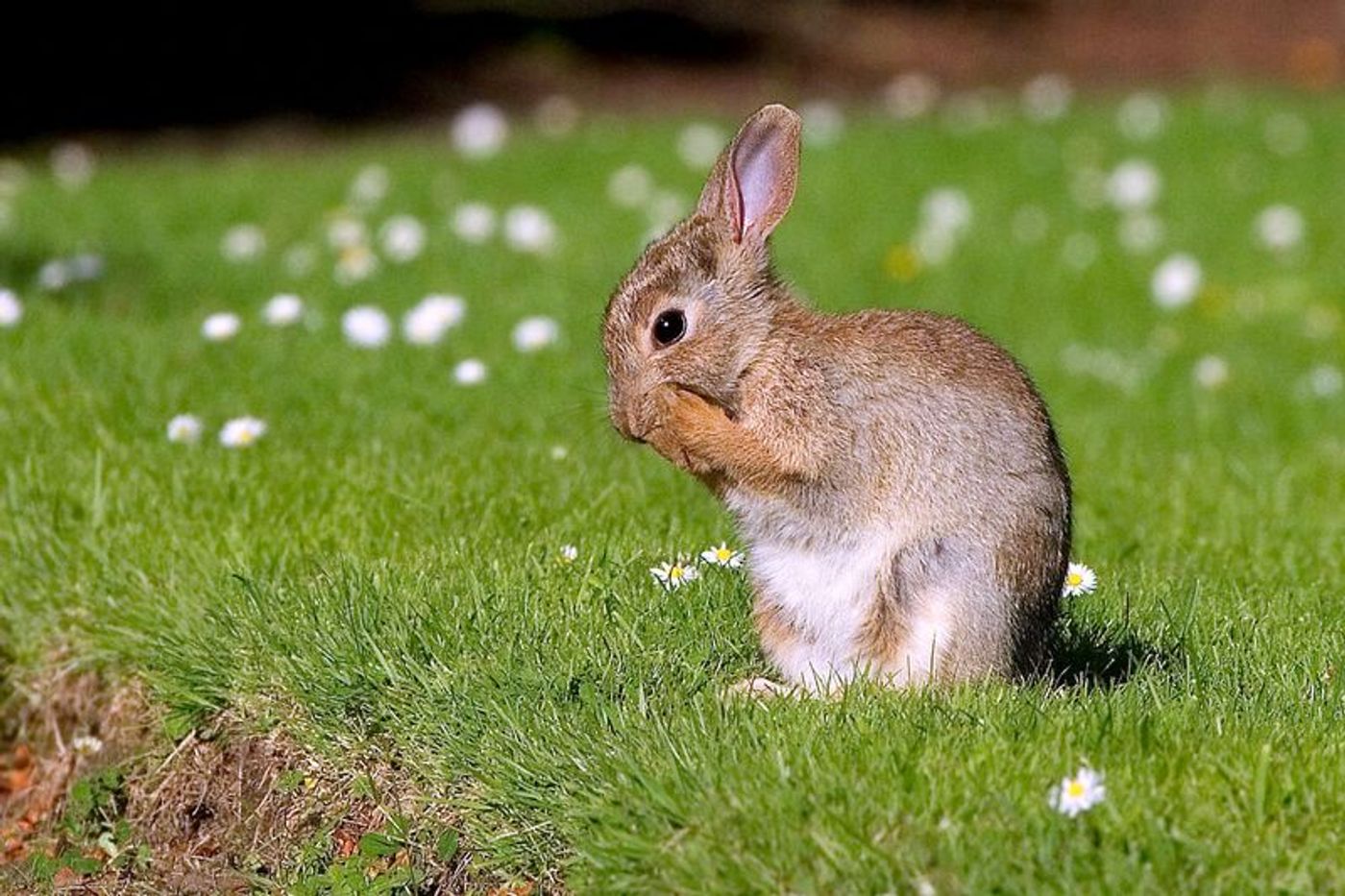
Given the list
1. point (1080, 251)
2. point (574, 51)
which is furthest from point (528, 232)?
point (574, 51)

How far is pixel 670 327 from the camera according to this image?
14.9 ft

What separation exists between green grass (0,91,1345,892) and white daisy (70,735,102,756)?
0.21 metres

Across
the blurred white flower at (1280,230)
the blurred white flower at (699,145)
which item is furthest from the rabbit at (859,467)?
the blurred white flower at (699,145)

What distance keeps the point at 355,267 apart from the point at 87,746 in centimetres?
380

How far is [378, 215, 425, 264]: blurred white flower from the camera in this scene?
30.0ft

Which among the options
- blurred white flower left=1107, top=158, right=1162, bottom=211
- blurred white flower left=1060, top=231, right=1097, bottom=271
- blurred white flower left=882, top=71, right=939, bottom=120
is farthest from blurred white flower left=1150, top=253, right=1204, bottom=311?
blurred white flower left=882, top=71, right=939, bottom=120

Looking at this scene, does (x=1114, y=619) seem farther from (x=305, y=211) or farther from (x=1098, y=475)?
(x=305, y=211)

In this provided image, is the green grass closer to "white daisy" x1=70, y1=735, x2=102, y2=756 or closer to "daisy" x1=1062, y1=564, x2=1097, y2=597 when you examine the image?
"daisy" x1=1062, y1=564, x2=1097, y2=597

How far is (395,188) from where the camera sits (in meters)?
10.9

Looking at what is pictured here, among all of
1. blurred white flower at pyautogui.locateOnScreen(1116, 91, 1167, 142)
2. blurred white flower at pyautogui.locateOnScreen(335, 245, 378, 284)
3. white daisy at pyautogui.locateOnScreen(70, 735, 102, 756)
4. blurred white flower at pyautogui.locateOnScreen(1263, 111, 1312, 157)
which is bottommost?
blurred white flower at pyautogui.locateOnScreen(1116, 91, 1167, 142)

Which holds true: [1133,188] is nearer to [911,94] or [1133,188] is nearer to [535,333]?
[535,333]

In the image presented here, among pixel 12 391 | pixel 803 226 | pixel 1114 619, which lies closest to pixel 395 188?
pixel 803 226

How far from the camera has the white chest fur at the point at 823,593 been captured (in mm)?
4336

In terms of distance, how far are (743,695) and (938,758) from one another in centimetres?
57
